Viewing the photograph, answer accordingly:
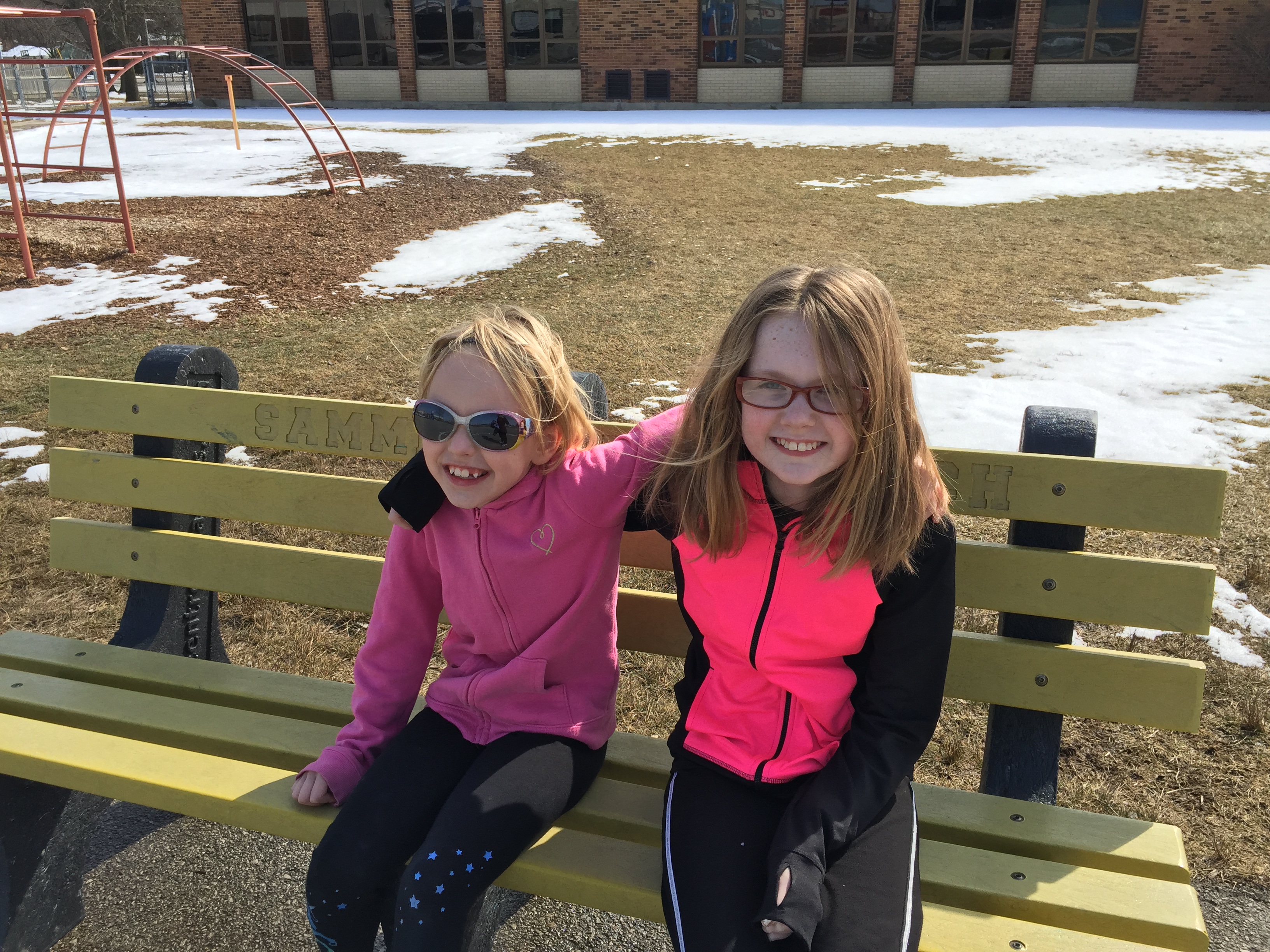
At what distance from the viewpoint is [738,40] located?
2497cm

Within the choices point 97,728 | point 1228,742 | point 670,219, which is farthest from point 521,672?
point 670,219

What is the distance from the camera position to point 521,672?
204 centimetres

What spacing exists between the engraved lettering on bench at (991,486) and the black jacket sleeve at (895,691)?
0.25 meters

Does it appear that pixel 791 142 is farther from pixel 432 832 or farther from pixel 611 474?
pixel 432 832

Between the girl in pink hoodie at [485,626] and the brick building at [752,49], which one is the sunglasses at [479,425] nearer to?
the girl in pink hoodie at [485,626]

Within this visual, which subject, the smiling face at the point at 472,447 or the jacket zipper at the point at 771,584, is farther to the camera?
the smiling face at the point at 472,447

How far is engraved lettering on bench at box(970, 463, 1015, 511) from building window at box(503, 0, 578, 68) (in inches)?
1024

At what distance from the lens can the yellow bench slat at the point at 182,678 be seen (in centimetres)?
240

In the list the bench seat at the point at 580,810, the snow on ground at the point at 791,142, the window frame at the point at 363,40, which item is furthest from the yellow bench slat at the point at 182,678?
the window frame at the point at 363,40

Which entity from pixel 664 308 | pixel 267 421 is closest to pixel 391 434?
pixel 267 421

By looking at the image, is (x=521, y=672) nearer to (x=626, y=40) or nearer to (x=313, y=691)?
(x=313, y=691)

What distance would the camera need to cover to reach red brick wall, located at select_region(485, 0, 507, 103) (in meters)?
25.6

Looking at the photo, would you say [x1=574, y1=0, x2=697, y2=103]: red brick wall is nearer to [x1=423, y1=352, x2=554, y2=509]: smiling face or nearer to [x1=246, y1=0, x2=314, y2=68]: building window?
[x1=246, y1=0, x2=314, y2=68]: building window

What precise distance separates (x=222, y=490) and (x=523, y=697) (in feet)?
3.74
